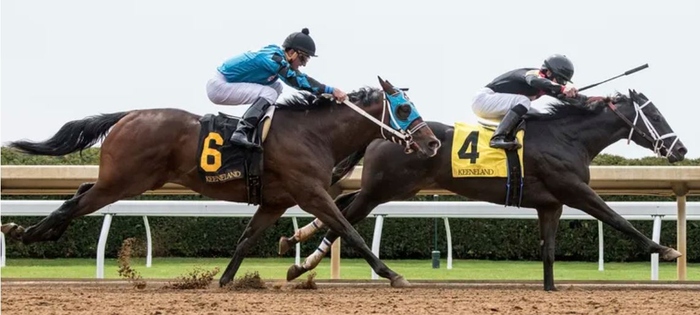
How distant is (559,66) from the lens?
8.67m

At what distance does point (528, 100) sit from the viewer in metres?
8.64

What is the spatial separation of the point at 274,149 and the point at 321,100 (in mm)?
539

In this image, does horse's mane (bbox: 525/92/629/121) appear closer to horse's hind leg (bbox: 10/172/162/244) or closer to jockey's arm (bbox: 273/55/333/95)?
jockey's arm (bbox: 273/55/333/95)

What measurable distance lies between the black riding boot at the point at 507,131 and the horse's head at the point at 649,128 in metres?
0.85

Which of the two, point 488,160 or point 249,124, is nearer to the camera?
point 249,124

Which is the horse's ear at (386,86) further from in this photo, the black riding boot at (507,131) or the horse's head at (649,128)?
the horse's head at (649,128)

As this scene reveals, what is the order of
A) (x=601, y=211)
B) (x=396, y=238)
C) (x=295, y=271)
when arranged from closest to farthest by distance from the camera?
1. (x=601, y=211)
2. (x=295, y=271)
3. (x=396, y=238)

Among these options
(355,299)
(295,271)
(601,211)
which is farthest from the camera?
(295,271)

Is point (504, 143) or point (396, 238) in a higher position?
point (504, 143)

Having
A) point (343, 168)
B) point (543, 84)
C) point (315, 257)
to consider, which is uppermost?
point (543, 84)

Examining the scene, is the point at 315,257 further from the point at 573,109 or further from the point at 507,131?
the point at 573,109

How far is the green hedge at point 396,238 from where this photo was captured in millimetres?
13328

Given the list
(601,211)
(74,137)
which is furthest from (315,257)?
(601,211)

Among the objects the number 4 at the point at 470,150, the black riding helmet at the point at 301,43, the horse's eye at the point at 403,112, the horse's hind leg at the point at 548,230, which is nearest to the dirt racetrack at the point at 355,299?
the horse's hind leg at the point at 548,230
